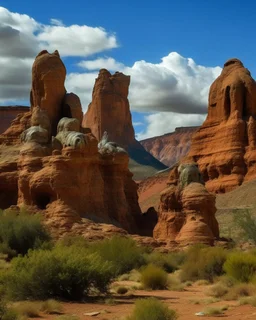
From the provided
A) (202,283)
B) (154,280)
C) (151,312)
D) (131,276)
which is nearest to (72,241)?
(131,276)

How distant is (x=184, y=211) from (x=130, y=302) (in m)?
17.6

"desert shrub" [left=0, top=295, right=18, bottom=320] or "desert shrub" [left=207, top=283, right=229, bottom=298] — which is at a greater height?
"desert shrub" [left=0, top=295, right=18, bottom=320]

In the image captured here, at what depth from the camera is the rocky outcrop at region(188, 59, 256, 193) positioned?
75.8m

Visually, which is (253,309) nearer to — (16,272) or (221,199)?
(16,272)

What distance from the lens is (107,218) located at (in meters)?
38.3

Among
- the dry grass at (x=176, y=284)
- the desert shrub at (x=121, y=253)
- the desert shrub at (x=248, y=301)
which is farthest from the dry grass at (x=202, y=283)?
the desert shrub at (x=248, y=301)

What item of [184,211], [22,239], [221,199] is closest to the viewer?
[22,239]

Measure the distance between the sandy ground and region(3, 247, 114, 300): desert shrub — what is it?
690 millimetres

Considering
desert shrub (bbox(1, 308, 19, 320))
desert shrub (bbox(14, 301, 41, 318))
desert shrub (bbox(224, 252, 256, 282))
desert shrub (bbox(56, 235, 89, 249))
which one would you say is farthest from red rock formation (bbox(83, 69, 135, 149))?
desert shrub (bbox(1, 308, 19, 320))

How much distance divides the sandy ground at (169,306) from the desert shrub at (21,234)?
9966 millimetres

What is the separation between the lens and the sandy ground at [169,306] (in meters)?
16.0

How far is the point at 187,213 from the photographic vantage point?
35.8m

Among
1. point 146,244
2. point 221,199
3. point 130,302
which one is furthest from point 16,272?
point 221,199

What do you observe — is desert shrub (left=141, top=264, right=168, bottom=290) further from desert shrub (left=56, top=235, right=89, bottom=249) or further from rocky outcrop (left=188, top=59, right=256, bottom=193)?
rocky outcrop (left=188, top=59, right=256, bottom=193)
